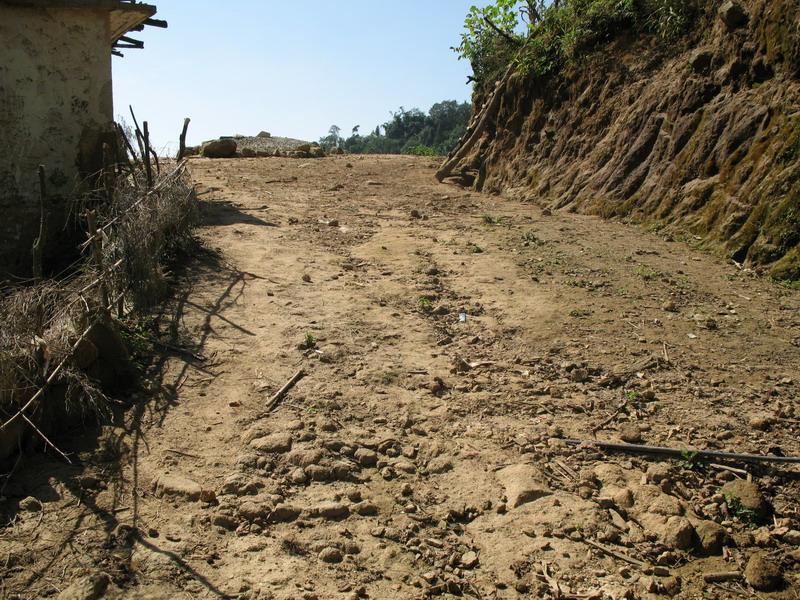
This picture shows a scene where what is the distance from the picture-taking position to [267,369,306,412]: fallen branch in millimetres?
4965

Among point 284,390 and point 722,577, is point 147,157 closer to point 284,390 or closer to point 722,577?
point 284,390

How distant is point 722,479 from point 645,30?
7.67 metres

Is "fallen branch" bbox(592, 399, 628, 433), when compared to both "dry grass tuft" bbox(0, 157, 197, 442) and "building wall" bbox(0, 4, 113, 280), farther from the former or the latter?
"building wall" bbox(0, 4, 113, 280)

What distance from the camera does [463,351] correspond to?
5812mm

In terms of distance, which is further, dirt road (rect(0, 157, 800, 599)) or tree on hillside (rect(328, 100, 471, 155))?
tree on hillside (rect(328, 100, 471, 155))

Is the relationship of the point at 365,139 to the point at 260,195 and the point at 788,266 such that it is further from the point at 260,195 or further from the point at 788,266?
the point at 788,266

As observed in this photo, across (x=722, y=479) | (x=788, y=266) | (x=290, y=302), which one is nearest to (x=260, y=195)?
(x=290, y=302)

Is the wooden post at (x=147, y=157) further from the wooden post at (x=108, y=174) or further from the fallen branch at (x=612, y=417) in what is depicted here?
the fallen branch at (x=612, y=417)

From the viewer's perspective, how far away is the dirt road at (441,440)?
3576mm

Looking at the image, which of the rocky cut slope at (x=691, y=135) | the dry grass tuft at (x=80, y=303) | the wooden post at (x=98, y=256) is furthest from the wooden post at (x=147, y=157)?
the rocky cut slope at (x=691, y=135)

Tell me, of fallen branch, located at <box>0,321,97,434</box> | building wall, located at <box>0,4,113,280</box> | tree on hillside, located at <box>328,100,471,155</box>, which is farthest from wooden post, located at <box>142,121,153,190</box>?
tree on hillside, located at <box>328,100,471,155</box>

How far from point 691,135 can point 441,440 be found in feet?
17.8

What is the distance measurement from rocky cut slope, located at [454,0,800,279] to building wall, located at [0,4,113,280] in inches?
226

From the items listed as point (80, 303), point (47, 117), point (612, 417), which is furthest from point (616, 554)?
point (47, 117)
